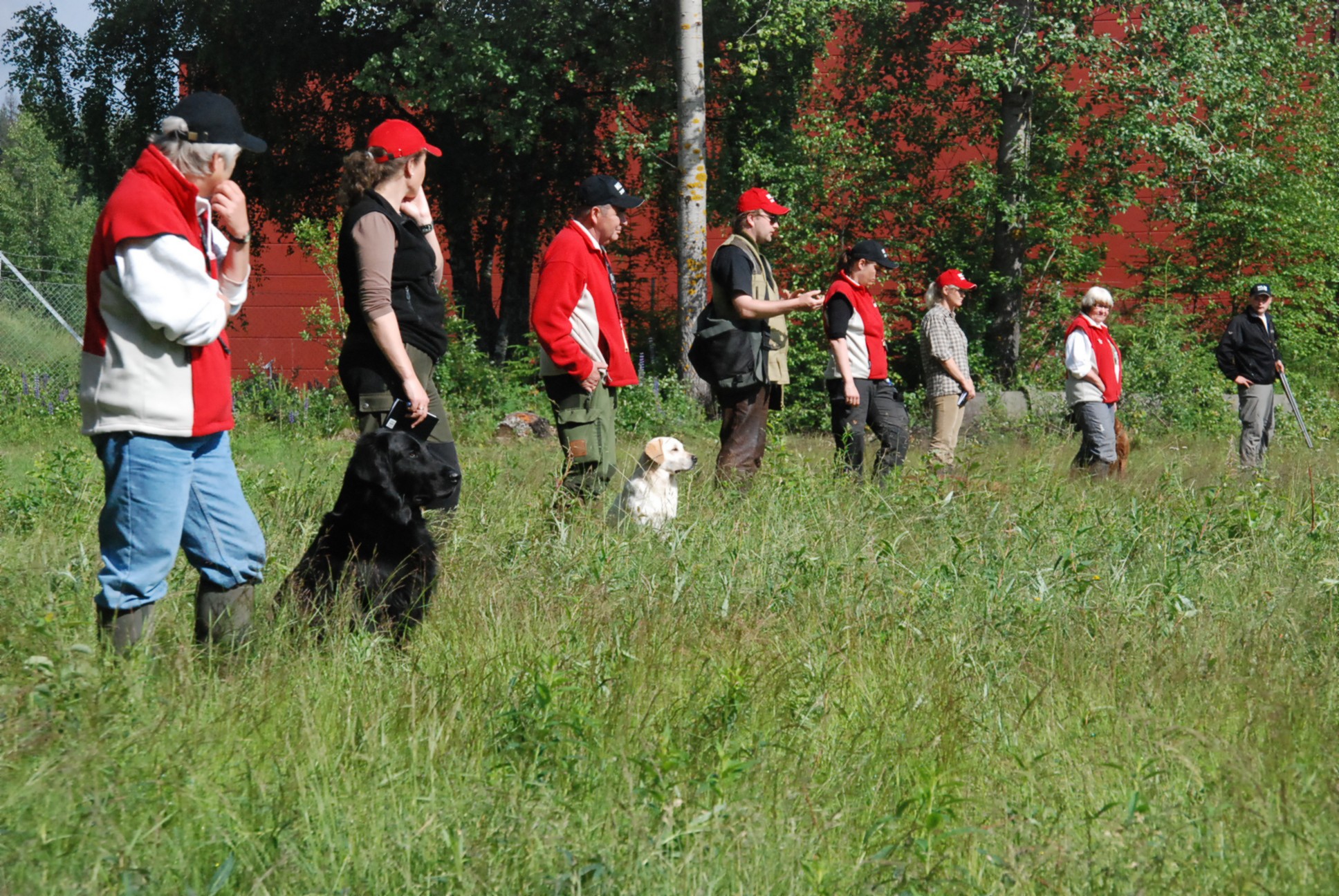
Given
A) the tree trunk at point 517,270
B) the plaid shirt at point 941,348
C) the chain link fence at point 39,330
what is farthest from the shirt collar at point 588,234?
the tree trunk at point 517,270

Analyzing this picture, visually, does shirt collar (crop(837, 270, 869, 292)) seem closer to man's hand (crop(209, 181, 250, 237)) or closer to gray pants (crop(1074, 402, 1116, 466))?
gray pants (crop(1074, 402, 1116, 466))

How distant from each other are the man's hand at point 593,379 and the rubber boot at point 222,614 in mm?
2286

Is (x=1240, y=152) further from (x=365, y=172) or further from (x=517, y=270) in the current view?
(x=365, y=172)

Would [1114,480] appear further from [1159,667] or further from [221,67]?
[221,67]

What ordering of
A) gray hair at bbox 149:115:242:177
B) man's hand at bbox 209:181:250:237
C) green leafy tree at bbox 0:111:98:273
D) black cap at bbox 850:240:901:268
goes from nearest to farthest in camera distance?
gray hair at bbox 149:115:242:177
man's hand at bbox 209:181:250:237
black cap at bbox 850:240:901:268
green leafy tree at bbox 0:111:98:273

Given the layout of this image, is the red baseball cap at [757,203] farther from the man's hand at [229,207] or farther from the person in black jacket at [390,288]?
the man's hand at [229,207]

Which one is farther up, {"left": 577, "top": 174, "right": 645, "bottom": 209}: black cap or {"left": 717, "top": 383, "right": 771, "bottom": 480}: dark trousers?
{"left": 577, "top": 174, "right": 645, "bottom": 209}: black cap

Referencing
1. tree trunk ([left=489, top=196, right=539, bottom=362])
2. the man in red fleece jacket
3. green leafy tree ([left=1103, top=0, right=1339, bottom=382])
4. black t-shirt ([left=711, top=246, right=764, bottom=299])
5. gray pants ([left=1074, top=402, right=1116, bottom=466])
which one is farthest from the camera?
tree trunk ([left=489, top=196, right=539, bottom=362])

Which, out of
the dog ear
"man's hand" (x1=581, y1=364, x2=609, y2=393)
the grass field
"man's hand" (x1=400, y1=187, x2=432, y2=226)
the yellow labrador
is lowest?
the grass field

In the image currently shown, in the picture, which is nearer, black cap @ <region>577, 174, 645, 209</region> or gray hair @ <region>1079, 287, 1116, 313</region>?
black cap @ <region>577, 174, 645, 209</region>

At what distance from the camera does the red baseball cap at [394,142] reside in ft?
15.1

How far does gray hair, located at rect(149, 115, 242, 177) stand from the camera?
324cm

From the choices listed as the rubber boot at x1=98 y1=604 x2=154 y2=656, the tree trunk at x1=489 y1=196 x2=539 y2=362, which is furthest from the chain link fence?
the rubber boot at x1=98 y1=604 x2=154 y2=656

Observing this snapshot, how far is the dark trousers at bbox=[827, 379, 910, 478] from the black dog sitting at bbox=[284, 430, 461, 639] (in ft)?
12.0
